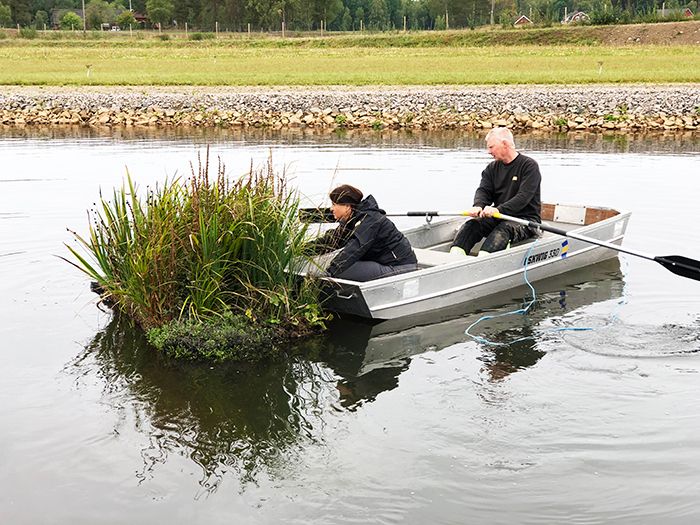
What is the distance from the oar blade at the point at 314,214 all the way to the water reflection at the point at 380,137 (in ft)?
54.7

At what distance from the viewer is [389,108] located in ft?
120

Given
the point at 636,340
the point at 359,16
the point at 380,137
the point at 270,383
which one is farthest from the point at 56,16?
the point at 636,340

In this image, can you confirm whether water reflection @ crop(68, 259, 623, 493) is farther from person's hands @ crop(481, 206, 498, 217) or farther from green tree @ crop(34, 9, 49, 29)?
green tree @ crop(34, 9, 49, 29)

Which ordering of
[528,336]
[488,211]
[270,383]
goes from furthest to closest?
1. [488,211]
2. [528,336]
3. [270,383]

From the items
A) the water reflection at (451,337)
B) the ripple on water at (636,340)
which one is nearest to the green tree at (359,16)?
the water reflection at (451,337)

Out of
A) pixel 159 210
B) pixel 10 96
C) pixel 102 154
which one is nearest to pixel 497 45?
pixel 10 96

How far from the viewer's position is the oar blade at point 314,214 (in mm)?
10938

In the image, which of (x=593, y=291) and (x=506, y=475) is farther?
(x=593, y=291)

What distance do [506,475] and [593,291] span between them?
6.06m

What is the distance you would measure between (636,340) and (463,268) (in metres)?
2.33

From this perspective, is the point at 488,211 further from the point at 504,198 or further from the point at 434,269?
the point at 434,269

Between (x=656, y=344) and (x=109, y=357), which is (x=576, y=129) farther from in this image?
(x=109, y=357)

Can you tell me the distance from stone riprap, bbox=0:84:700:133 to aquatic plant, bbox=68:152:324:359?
24.1 meters

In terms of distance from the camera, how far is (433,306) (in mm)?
11641
